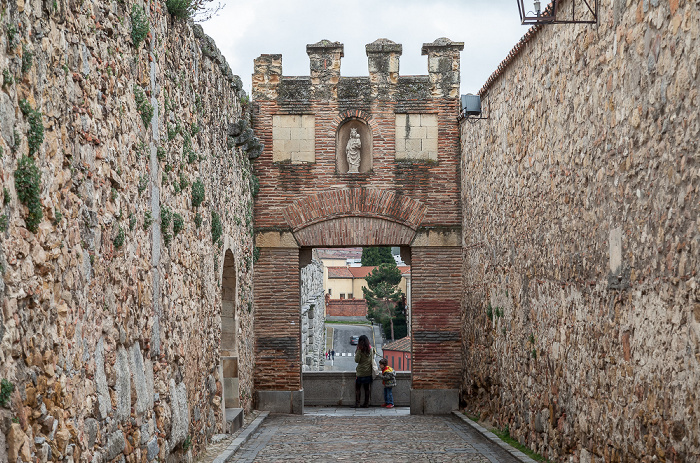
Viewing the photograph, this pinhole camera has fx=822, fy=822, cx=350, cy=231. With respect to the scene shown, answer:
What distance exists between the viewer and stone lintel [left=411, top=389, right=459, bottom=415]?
14195 millimetres

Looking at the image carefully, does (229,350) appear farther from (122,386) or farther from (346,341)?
(346,341)

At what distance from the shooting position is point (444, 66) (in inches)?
578

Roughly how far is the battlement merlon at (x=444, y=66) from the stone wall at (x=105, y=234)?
5.87 metres

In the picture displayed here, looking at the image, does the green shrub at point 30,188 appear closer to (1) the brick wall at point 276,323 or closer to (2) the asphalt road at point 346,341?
(1) the brick wall at point 276,323

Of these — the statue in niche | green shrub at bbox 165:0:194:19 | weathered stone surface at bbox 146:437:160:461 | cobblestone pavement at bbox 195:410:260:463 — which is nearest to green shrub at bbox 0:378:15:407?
weathered stone surface at bbox 146:437:160:461

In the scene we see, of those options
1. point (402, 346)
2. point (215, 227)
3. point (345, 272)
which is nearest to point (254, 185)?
point (215, 227)

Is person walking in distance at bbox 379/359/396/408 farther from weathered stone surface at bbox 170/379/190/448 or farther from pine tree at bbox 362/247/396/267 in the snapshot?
pine tree at bbox 362/247/396/267

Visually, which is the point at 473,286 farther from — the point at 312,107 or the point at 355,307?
the point at 355,307

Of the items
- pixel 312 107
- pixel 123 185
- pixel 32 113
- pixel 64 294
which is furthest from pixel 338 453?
pixel 312 107

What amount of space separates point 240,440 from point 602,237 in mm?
5218

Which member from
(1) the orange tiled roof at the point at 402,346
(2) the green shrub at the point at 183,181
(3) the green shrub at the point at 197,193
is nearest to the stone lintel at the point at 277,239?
(3) the green shrub at the point at 197,193

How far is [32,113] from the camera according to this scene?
13.4ft

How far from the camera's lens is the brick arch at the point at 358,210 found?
14422 millimetres

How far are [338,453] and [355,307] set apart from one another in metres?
59.2
